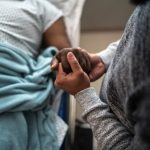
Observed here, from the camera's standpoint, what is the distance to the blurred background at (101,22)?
1.79 m

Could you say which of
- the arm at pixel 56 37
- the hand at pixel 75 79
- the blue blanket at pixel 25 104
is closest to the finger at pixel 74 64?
the hand at pixel 75 79

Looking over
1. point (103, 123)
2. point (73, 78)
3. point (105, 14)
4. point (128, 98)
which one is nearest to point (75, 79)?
point (73, 78)

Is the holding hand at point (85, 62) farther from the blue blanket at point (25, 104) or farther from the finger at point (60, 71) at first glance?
the blue blanket at point (25, 104)

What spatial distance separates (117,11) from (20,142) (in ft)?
3.33

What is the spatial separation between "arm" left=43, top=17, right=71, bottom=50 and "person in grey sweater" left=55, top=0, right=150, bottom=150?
0.47 m

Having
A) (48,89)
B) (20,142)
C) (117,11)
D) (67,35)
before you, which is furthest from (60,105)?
(117,11)

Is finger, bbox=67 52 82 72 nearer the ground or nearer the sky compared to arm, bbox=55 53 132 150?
nearer the sky

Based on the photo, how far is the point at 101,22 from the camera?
1.85 m

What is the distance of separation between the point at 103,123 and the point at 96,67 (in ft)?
0.94

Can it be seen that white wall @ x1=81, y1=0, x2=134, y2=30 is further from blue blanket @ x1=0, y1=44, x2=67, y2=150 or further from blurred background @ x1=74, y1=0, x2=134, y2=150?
blue blanket @ x1=0, y1=44, x2=67, y2=150

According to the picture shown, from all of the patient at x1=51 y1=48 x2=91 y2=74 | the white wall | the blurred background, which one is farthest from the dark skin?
the white wall

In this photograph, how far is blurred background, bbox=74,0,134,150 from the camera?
179 centimetres

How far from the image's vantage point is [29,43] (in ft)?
4.61

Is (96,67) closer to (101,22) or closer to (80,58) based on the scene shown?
(80,58)
